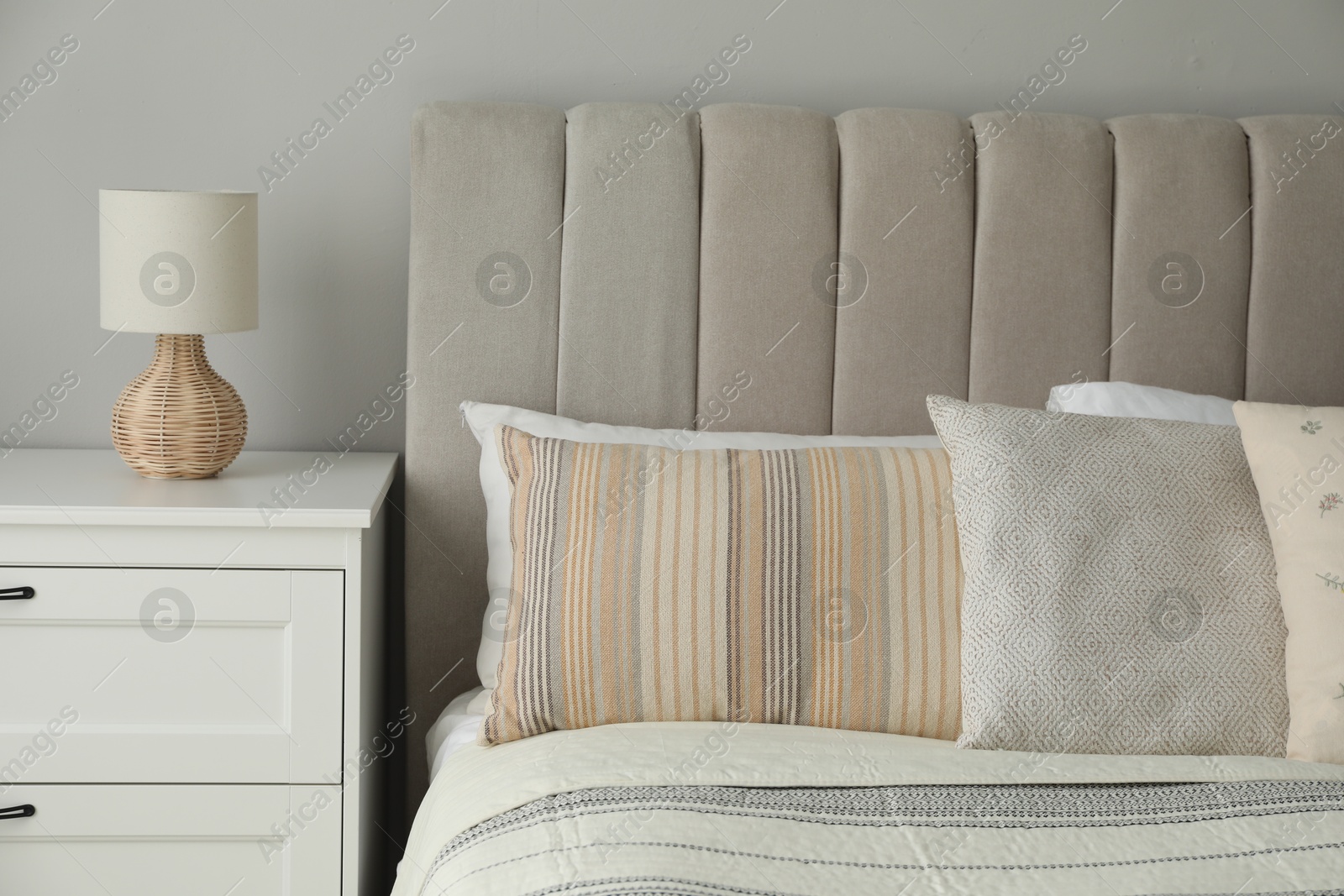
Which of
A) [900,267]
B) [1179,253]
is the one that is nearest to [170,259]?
[900,267]

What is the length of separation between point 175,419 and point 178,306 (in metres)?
0.16

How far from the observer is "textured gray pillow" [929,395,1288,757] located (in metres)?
1.11

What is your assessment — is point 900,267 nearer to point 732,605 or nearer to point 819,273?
point 819,273

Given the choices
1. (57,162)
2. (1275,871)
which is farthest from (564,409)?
(1275,871)

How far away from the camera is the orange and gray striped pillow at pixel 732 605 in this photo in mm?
1190

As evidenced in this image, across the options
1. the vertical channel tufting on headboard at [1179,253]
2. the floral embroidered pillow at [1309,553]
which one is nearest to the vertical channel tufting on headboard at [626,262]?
the vertical channel tufting on headboard at [1179,253]

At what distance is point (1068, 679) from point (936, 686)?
0.15 meters

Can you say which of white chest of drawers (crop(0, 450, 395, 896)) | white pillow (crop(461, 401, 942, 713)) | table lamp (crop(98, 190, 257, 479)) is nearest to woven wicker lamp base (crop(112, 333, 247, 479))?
table lamp (crop(98, 190, 257, 479))

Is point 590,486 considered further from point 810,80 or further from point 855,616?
point 810,80

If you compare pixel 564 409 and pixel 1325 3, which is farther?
pixel 1325 3

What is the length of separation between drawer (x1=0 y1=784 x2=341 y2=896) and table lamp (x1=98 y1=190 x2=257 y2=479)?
444 millimetres

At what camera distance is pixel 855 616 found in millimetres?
1208

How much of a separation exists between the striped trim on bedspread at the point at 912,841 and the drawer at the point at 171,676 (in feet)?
1.44

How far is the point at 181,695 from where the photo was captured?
1336mm
